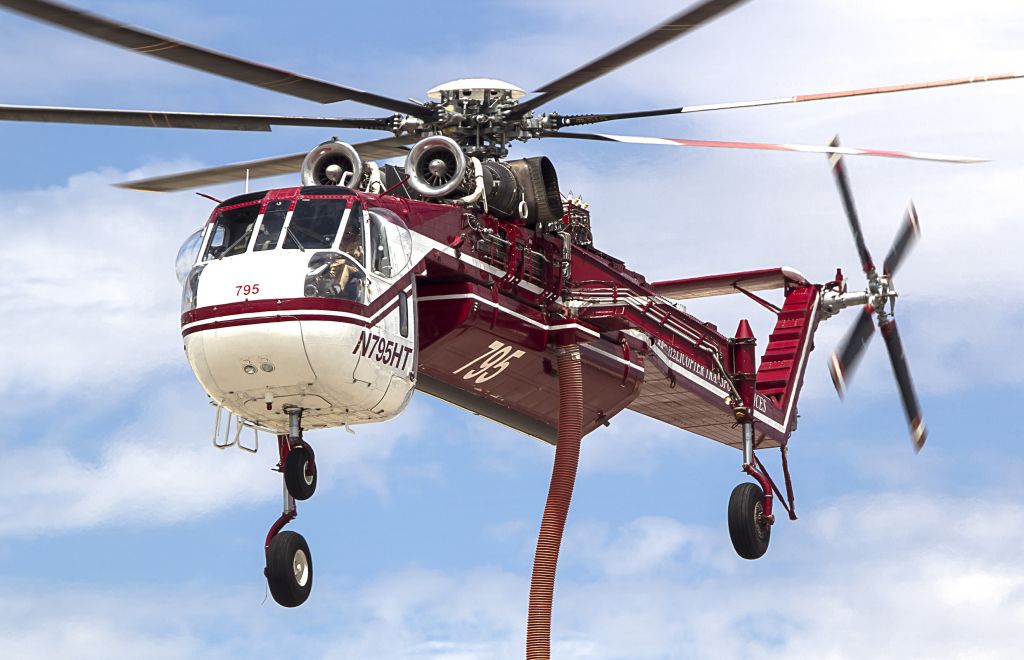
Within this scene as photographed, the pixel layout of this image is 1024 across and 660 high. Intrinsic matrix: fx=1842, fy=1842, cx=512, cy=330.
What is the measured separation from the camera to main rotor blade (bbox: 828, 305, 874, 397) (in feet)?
108

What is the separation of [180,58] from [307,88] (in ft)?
7.91

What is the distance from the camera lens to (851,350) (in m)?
33.4

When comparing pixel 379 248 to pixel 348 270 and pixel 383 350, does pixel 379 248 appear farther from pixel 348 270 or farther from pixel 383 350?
pixel 383 350

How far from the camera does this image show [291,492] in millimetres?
25172

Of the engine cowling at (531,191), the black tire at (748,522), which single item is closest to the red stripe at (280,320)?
the engine cowling at (531,191)

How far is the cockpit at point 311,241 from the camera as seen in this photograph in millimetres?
24219

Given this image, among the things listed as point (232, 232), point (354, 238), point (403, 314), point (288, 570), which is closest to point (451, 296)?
point (403, 314)

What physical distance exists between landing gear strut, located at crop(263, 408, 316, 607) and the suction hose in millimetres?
4178

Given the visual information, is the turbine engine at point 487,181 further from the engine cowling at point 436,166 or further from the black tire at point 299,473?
the black tire at point 299,473

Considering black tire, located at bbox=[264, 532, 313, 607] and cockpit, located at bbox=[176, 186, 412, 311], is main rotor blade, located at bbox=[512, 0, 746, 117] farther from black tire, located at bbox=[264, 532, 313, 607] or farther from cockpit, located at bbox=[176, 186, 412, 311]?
black tire, located at bbox=[264, 532, 313, 607]

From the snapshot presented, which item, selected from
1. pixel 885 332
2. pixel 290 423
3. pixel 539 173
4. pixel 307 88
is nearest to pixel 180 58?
pixel 307 88

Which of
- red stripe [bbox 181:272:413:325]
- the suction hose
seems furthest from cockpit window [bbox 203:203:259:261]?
the suction hose

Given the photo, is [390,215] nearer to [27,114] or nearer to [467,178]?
[467,178]

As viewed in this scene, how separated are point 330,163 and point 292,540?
18.7 ft
